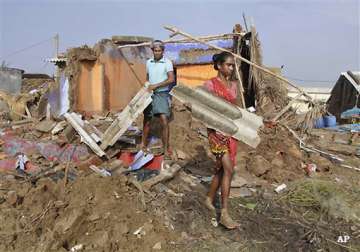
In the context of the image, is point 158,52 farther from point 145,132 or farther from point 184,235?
point 184,235

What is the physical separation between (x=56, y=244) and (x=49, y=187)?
4.75 ft

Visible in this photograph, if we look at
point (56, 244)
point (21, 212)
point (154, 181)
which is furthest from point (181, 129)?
point (56, 244)

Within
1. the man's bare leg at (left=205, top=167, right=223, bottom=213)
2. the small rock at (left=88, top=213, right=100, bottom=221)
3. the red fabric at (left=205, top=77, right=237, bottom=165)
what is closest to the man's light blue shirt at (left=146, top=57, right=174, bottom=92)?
the red fabric at (left=205, top=77, right=237, bottom=165)

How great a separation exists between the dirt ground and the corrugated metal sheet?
5426 mm

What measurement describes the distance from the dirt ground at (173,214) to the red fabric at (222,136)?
0.80 meters

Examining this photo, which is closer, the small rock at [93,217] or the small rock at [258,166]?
the small rock at [93,217]

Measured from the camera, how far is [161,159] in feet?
19.7

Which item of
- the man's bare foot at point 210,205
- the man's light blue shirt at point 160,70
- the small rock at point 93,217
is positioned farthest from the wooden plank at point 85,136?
the man's bare foot at point 210,205

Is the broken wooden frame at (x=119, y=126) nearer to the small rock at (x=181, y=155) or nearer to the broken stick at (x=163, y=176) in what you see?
the small rock at (x=181, y=155)

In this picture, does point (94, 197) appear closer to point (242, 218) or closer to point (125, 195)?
point (125, 195)

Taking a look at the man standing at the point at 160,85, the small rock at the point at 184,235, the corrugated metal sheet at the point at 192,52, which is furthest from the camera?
the corrugated metal sheet at the point at 192,52

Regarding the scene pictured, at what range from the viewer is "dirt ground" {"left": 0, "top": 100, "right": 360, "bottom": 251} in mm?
4000

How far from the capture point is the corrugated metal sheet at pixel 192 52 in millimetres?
10969

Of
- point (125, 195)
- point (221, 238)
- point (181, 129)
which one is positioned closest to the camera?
point (221, 238)
